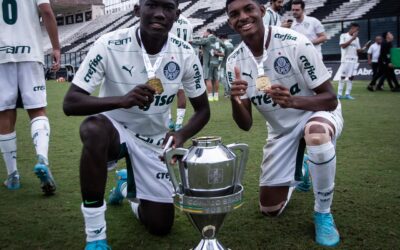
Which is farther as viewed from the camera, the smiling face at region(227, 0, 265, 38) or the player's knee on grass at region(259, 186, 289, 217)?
the player's knee on grass at region(259, 186, 289, 217)

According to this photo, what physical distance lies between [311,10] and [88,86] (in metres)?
24.0

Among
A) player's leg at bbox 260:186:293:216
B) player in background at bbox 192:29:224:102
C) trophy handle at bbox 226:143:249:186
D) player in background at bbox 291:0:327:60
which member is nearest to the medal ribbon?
trophy handle at bbox 226:143:249:186

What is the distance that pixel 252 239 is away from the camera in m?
2.60

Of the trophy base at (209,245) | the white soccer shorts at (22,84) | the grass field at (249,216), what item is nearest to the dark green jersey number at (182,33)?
the grass field at (249,216)

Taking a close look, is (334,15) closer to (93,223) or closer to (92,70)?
(92,70)

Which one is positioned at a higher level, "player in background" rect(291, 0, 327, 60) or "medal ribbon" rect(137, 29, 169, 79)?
"player in background" rect(291, 0, 327, 60)

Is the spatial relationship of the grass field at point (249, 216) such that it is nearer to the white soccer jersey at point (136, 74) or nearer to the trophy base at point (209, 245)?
the trophy base at point (209, 245)

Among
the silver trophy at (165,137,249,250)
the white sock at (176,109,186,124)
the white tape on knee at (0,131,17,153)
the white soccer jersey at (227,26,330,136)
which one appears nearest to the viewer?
the silver trophy at (165,137,249,250)

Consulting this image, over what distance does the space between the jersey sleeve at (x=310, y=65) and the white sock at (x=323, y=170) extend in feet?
1.49

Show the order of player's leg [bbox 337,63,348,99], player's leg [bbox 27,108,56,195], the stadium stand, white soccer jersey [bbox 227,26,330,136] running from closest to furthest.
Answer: white soccer jersey [bbox 227,26,330,136], player's leg [bbox 27,108,56,195], player's leg [bbox 337,63,348,99], the stadium stand

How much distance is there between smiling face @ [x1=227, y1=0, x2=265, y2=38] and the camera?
9.05 ft

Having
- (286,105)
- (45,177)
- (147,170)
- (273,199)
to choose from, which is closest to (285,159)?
(273,199)

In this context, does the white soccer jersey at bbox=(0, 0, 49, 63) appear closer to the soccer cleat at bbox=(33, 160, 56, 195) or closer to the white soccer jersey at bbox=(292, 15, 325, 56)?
the soccer cleat at bbox=(33, 160, 56, 195)

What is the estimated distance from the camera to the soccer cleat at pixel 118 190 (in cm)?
316
